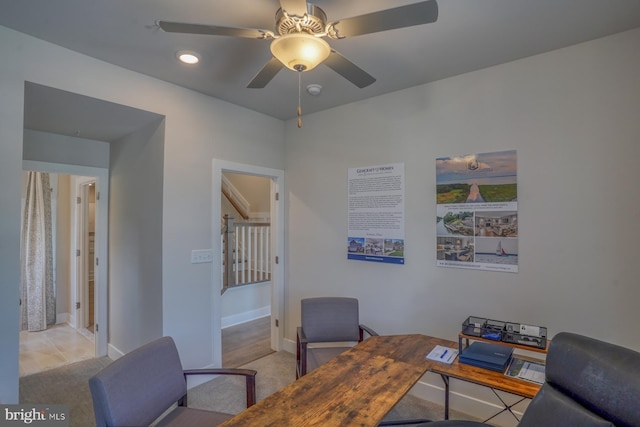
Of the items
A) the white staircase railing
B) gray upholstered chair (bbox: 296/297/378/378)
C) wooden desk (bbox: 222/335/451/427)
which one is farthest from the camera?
the white staircase railing

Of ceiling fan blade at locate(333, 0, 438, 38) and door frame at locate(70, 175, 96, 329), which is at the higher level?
ceiling fan blade at locate(333, 0, 438, 38)

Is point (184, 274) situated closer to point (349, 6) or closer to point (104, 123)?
point (104, 123)

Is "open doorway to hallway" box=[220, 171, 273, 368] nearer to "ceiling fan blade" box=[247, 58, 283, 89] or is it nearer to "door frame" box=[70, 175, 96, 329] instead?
"door frame" box=[70, 175, 96, 329]

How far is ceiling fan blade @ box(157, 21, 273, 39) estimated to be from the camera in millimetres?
1472

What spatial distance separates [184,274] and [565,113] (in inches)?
127

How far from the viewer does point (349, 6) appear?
1780 mm

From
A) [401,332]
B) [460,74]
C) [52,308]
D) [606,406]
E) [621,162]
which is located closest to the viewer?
[606,406]

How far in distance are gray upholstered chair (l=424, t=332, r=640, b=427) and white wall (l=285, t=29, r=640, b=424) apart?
3.59 ft

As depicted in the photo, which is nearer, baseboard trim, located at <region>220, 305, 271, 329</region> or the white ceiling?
the white ceiling

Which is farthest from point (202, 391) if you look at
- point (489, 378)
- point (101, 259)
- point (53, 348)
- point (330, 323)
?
point (489, 378)

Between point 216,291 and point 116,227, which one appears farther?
point 116,227

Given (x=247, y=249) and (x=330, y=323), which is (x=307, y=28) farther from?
(x=247, y=249)

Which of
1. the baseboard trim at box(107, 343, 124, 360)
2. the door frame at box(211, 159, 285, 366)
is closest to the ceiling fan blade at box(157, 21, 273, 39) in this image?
the door frame at box(211, 159, 285, 366)

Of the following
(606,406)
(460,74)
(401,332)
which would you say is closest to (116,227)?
(401,332)
